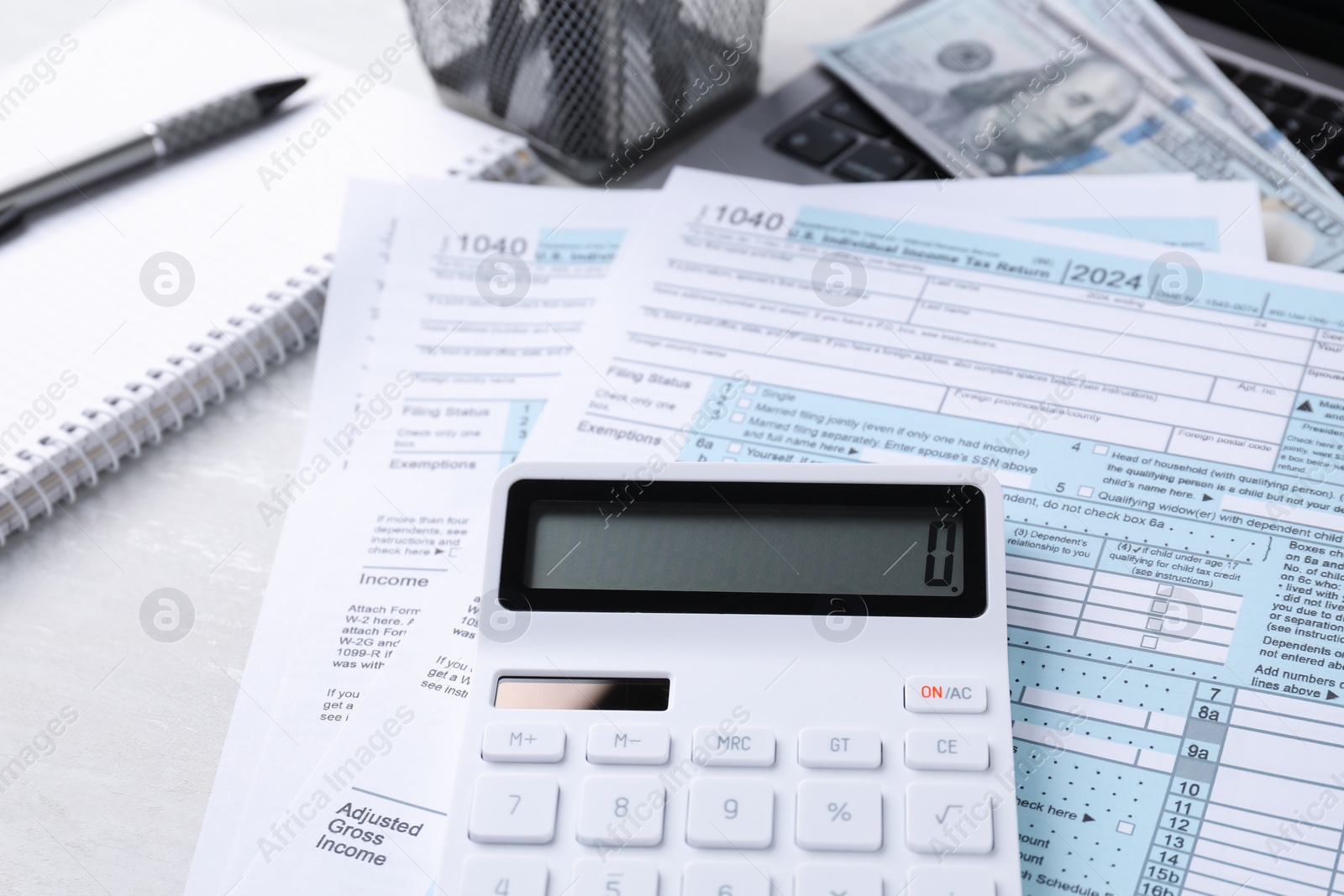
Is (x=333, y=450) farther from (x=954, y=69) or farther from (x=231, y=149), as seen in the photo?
(x=954, y=69)

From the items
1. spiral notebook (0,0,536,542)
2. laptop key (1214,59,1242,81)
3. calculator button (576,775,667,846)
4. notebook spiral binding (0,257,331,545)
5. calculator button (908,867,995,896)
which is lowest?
calculator button (908,867,995,896)

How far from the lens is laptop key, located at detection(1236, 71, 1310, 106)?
2.10ft

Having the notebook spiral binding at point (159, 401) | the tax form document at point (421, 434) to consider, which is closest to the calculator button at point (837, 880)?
the tax form document at point (421, 434)

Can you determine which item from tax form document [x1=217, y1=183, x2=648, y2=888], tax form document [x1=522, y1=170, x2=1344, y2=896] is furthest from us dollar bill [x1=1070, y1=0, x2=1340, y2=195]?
tax form document [x1=217, y1=183, x2=648, y2=888]

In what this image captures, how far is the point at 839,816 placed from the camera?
0.37 meters

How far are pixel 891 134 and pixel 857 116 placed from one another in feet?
0.09

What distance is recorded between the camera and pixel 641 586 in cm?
42

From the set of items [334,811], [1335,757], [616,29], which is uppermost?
[616,29]

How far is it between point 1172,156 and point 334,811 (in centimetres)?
54

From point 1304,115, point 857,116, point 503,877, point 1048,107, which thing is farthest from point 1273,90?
point 503,877

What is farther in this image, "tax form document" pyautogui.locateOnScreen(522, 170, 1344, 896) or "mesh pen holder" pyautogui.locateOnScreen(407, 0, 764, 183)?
"mesh pen holder" pyautogui.locateOnScreen(407, 0, 764, 183)

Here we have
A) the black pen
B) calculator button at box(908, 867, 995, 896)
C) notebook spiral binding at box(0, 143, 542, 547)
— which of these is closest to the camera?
calculator button at box(908, 867, 995, 896)

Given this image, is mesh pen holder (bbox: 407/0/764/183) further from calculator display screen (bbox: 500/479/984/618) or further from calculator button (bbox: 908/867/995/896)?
calculator button (bbox: 908/867/995/896)

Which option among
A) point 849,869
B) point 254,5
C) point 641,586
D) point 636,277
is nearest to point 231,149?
point 254,5
